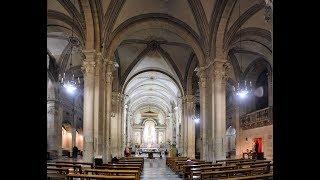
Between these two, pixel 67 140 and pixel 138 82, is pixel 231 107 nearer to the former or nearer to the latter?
pixel 138 82

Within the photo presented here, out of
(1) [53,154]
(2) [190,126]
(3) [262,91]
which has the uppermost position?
(3) [262,91]

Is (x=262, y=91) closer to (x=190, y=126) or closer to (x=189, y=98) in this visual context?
(x=189, y=98)

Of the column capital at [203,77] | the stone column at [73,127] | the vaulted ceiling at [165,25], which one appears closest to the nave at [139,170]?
the column capital at [203,77]

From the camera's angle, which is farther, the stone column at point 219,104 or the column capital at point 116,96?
the column capital at point 116,96

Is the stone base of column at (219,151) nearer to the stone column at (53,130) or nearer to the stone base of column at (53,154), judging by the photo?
the stone base of column at (53,154)

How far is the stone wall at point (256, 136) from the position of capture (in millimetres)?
22219

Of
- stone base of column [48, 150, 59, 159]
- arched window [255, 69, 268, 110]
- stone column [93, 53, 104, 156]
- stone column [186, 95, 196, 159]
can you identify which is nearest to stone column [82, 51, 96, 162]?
stone column [93, 53, 104, 156]

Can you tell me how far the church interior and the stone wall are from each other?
71mm

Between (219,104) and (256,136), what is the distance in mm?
9342

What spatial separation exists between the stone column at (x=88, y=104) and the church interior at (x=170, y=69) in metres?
0.04

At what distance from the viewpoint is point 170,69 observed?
27.4 m

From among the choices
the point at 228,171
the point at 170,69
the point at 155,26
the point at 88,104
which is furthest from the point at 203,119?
the point at 170,69
